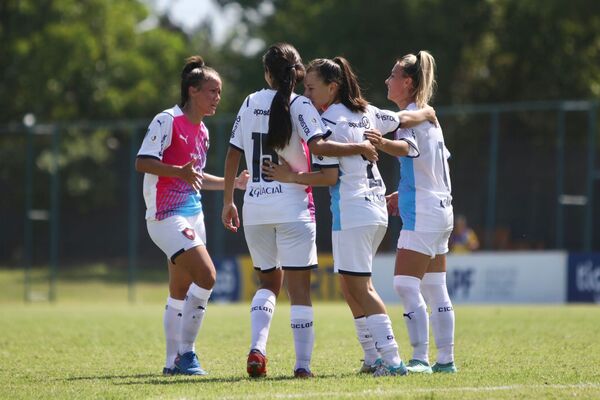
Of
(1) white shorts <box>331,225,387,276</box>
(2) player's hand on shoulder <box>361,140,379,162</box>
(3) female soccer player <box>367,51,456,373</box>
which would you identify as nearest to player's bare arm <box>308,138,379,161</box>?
(2) player's hand on shoulder <box>361,140,379,162</box>

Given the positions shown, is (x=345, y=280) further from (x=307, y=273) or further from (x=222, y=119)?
(x=222, y=119)

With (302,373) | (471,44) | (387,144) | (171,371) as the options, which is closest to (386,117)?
(387,144)

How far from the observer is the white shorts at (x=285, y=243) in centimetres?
751

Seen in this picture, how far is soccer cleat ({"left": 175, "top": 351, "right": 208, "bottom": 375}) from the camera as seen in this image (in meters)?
8.20

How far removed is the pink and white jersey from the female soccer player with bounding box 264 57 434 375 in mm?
1133

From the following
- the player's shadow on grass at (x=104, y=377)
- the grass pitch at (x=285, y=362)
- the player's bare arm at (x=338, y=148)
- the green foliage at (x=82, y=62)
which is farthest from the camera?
the green foliage at (x=82, y=62)

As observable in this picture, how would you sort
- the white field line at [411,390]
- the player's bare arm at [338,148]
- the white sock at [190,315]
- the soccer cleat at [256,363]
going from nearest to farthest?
the white field line at [411,390] < the player's bare arm at [338,148] < the soccer cleat at [256,363] < the white sock at [190,315]

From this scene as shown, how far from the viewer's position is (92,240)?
27.7 m

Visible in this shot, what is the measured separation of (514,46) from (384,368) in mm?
29788

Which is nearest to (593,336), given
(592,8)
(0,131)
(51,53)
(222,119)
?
(222,119)

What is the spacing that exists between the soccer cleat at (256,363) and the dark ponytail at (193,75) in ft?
7.03

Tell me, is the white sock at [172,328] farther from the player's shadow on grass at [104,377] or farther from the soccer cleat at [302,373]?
the soccer cleat at [302,373]

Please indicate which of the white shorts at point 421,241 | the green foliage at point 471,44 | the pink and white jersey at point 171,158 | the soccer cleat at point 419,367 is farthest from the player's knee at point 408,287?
the green foliage at point 471,44

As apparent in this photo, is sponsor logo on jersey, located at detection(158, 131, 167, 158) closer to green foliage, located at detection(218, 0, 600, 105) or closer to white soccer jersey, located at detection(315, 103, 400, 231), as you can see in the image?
white soccer jersey, located at detection(315, 103, 400, 231)
